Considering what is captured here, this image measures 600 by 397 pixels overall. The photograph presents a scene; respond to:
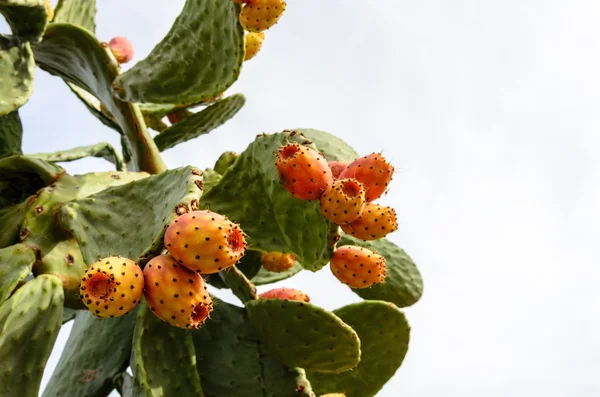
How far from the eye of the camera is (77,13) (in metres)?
2.27

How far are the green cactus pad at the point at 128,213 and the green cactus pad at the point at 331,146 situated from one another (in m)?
0.44

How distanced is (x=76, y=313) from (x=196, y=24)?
0.88 meters

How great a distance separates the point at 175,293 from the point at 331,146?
2.51 feet

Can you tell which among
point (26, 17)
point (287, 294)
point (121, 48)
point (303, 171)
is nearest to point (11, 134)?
point (26, 17)

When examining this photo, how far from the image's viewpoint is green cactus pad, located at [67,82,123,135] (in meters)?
2.39

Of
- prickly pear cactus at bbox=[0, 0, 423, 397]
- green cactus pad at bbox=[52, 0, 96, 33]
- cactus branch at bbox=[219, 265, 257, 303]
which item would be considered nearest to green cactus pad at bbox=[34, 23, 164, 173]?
prickly pear cactus at bbox=[0, 0, 423, 397]

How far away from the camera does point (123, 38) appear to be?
2.61 metres

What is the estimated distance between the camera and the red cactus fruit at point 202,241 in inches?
48.5

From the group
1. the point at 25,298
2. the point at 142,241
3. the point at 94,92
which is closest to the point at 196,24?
the point at 94,92

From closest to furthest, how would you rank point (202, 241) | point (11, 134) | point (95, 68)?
1. point (202, 241)
2. point (95, 68)
3. point (11, 134)

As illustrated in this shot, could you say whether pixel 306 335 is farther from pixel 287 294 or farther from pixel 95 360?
pixel 95 360

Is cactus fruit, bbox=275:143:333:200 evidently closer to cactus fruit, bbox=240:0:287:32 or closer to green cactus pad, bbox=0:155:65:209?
cactus fruit, bbox=240:0:287:32

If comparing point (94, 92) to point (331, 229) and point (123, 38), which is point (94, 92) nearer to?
point (123, 38)

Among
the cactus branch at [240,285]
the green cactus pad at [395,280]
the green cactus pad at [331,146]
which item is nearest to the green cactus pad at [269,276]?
the green cactus pad at [395,280]
